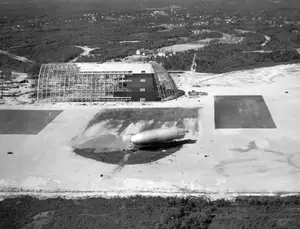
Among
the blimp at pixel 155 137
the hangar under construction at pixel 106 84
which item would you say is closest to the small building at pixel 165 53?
the hangar under construction at pixel 106 84

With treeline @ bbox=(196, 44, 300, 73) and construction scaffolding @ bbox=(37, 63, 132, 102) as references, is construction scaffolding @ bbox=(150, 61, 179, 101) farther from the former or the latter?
treeline @ bbox=(196, 44, 300, 73)

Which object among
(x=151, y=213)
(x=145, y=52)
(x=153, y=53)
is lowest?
(x=151, y=213)

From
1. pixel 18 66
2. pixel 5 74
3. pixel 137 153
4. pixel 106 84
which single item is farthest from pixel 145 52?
pixel 137 153

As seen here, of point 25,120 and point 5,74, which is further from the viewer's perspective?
point 5,74

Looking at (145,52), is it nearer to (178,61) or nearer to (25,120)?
(178,61)

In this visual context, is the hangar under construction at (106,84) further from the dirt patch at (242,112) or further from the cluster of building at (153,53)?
the cluster of building at (153,53)

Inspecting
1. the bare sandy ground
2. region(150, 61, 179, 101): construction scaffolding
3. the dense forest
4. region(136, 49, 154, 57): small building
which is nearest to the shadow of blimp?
the bare sandy ground
